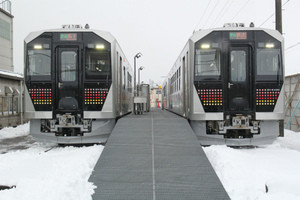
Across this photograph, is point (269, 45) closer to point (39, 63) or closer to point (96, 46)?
point (96, 46)

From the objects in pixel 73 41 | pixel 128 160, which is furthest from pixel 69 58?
pixel 128 160

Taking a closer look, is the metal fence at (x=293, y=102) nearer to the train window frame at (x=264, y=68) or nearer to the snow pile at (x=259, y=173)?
the train window frame at (x=264, y=68)

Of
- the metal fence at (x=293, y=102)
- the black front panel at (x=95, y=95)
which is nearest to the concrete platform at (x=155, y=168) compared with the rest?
the black front panel at (x=95, y=95)

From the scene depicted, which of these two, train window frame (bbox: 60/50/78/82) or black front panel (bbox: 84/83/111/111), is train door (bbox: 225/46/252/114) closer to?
black front panel (bbox: 84/83/111/111)

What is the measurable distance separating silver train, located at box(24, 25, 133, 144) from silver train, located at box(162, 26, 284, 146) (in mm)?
2684

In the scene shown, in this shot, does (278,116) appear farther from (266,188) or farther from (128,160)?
(128,160)

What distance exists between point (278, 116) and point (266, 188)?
3.86 m

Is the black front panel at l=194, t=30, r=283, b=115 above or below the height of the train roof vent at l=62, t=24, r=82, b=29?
below

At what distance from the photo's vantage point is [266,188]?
4.96 meters

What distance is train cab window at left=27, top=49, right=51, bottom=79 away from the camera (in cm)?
876

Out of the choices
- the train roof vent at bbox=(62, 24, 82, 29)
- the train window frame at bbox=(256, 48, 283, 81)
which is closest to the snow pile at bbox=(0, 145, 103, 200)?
the train roof vent at bbox=(62, 24, 82, 29)

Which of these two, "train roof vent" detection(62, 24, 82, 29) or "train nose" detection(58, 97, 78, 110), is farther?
"train roof vent" detection(62, 24, 82, 29)

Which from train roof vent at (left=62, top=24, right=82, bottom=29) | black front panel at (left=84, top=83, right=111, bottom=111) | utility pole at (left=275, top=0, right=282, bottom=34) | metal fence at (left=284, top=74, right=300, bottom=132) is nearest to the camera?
black front panel at (left=84, top=83, right=111, bottom=111)

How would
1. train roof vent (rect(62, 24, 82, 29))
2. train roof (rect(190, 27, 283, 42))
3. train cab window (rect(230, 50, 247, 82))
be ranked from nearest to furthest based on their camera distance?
1. train roof (rect(190, 27, 283, 42))
2. train cab window (rect(230, 50, 247, 82))
3. train roof vent (rect(62, 24, 82, 29))
